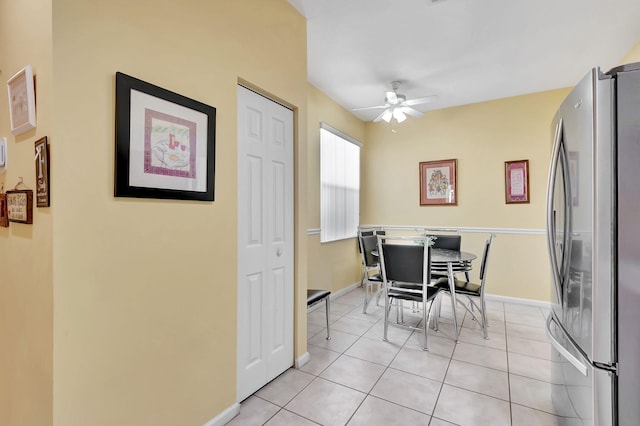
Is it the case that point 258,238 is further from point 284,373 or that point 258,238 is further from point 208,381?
point 284,373

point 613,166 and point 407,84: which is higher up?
point 407,84

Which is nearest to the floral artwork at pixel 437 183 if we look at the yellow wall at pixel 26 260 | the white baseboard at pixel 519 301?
the white baseboard at pixel 519 301

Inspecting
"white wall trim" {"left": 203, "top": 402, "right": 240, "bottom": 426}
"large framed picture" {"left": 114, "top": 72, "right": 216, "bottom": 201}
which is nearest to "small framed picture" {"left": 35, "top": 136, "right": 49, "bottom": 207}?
"large framed picture" {"left": 114, "top": 72, "right": 216, "bottom": 201}

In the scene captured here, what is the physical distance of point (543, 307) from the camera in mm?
3869

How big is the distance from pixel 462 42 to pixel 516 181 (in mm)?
2167

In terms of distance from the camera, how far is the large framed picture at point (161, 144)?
1.29 m

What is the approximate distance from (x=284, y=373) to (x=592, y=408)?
1.83 m

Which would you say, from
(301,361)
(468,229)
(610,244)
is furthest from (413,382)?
(468,229)

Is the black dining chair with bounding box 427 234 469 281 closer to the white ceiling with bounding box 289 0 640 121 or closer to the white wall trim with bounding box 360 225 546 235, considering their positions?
the white wall trim with bounding box 360 225 546 235

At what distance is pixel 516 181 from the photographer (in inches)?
159

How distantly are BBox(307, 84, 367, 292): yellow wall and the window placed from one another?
11 cm

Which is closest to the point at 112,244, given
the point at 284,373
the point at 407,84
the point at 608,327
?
the point at 284,373

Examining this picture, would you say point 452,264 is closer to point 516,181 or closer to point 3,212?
point 516,181

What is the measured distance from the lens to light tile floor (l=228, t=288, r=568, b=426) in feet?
5.97
